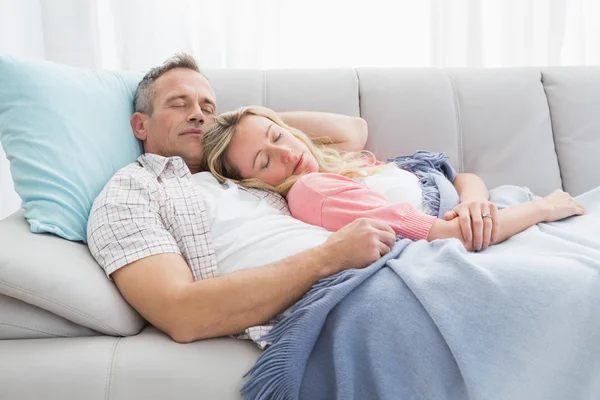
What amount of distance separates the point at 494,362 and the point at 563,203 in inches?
23.2

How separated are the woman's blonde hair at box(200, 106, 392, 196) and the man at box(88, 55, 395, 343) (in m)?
0.11

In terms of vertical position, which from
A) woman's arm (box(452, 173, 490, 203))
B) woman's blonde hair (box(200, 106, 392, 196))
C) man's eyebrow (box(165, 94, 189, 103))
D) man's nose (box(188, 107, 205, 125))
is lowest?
woman's arm (box(452, 173, 490, 203))

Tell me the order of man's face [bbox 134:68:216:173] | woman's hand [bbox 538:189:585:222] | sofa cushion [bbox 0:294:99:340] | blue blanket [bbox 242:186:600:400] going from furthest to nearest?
man's face [bbox 134:68:216:173]
woman's hand [bbox 538:189:585:222]
sofa cushion [bbox 0:294:99:340]
blue blanket [bbox 242:186:600:400]

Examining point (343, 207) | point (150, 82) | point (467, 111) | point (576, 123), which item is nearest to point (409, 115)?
point (467, 111)

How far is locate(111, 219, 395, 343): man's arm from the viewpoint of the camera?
0.94 meters

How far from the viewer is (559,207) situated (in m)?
1.28

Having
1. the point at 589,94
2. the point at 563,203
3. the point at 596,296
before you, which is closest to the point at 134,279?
the point at 596,296

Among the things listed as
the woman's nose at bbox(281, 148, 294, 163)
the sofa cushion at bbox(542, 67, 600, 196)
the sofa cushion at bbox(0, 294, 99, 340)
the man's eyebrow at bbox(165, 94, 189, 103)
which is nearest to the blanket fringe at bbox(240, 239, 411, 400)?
the sofa cushion at bbox(0, 294, 99, 340)

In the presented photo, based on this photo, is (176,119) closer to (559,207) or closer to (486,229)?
(486,229)

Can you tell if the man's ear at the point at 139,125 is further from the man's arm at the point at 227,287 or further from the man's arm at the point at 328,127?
the man's arm at the point at 227,287

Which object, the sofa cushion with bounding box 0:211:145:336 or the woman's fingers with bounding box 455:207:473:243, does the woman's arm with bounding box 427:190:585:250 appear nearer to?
the woman's fingers with bounding box 455:207:473:243

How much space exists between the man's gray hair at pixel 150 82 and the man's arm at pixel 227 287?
1.95ft

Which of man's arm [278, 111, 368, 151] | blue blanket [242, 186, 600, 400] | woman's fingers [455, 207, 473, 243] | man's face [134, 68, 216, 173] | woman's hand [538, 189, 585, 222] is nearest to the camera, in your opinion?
blue blanket [242, 186, 600, 400]

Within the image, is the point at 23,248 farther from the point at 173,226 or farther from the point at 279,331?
the point at 279,331
